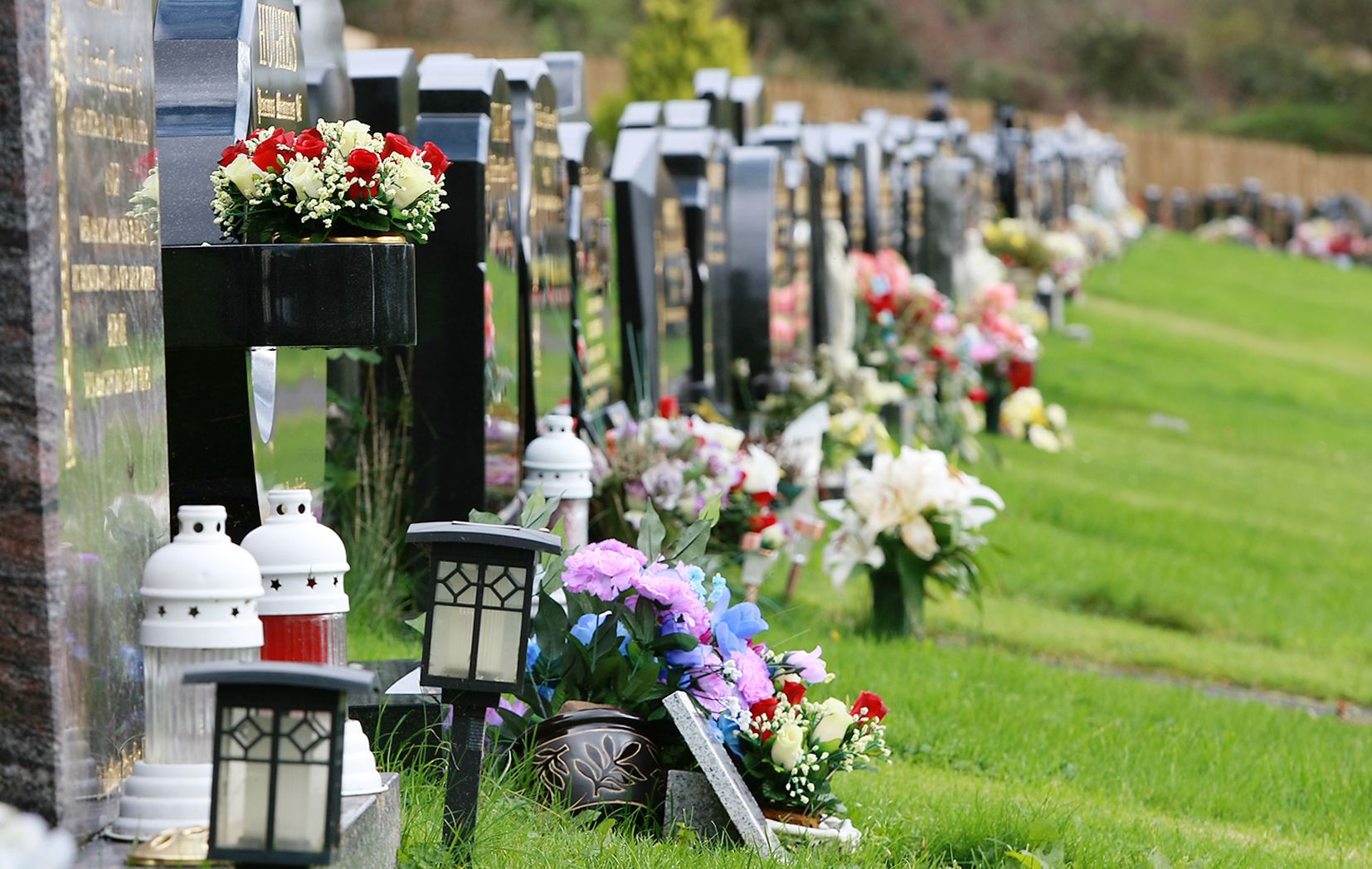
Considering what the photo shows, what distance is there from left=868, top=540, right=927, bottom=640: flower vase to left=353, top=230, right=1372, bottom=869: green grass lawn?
0.14 meters

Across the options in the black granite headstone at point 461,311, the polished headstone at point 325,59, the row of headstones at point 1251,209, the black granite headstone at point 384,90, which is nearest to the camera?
the polished headstone at point 325,59

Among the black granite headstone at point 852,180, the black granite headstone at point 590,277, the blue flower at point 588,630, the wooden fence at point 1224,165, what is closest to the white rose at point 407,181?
the blue flower at point 588,630

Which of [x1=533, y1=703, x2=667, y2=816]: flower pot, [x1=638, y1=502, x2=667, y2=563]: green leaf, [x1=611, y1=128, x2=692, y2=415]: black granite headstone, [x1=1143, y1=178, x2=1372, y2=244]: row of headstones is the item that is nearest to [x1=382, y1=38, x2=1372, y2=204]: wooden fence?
[x1=1143, y1=178, x2=1372, y2=244]: row of headstones

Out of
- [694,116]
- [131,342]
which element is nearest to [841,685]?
[131,342]

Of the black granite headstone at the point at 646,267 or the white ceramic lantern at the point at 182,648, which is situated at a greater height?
the black granite headstone at the point at 646,267

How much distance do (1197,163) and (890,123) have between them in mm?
27352

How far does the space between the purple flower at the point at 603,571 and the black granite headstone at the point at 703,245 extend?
526cm

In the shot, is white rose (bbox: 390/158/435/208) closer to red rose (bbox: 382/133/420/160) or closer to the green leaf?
red rose (bbox: 382/133/420/160)

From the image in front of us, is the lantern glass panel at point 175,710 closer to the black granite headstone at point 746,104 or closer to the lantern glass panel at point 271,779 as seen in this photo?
the lantern glass panel at point 271,779

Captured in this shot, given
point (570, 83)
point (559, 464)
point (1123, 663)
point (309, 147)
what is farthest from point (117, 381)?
point (570, 83)

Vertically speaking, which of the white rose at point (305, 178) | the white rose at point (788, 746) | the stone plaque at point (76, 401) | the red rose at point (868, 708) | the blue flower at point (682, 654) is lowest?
the white rose at point (788, 746)

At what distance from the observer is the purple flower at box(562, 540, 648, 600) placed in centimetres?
448

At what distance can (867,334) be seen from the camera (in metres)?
12.4

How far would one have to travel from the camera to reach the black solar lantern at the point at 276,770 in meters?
2.69
